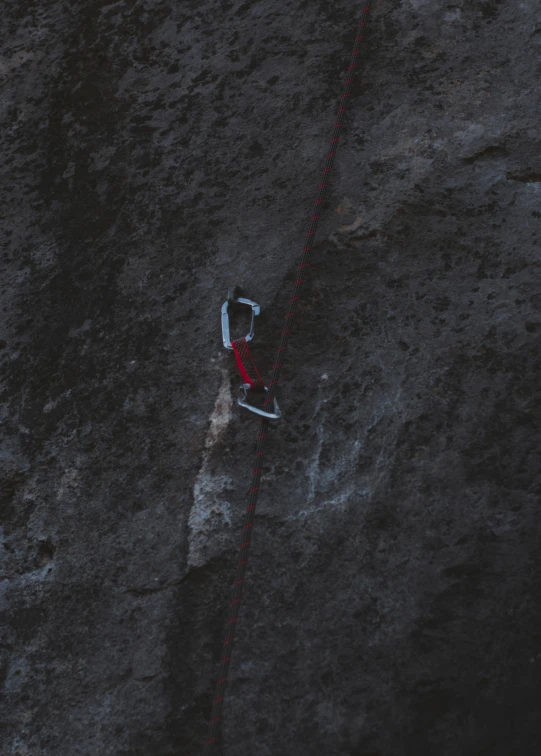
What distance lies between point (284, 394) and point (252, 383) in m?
0.08

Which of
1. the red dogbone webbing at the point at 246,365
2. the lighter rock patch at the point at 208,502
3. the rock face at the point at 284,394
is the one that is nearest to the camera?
the rock face at the point at 284,394

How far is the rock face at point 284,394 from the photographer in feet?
4.48

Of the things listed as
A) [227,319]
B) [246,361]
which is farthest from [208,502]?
[227,319]

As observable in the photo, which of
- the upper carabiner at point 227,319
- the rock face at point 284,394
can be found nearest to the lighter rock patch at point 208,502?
the rock face at point 284,394

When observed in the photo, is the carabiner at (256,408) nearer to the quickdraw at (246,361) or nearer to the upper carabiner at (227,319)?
the quickdraw at (246,361)

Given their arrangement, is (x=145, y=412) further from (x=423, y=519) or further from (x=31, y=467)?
(x=423, y=519)

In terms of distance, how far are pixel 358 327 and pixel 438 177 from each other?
17.5 inches

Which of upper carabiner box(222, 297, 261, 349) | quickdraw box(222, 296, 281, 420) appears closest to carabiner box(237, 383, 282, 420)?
quickdraw box(222, 296, 281, 420)

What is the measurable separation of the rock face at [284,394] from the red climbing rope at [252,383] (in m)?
0.02

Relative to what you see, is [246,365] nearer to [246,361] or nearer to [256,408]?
[246,361]

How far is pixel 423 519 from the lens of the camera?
1.43m

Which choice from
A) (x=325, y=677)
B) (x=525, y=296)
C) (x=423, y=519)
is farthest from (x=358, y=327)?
(x=325, y=677)

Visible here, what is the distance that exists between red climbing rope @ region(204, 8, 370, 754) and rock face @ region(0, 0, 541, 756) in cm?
2

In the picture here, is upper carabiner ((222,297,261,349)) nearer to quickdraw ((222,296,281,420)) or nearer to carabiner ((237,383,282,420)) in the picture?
quickdraw ((222,296,281,420))
